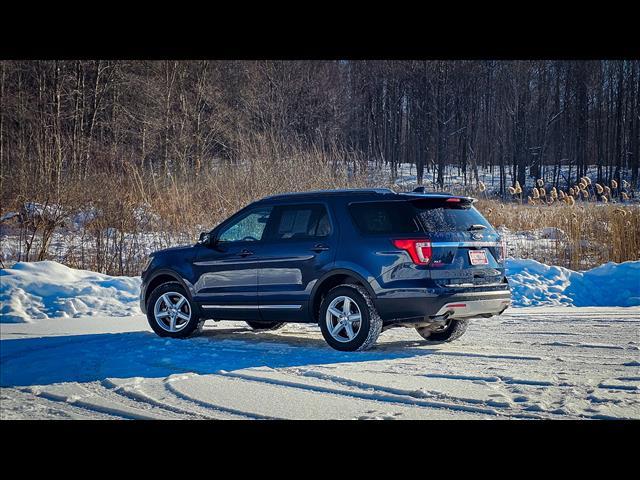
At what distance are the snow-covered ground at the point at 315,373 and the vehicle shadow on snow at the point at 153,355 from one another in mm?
16

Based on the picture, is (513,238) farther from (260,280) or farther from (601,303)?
(260,280)

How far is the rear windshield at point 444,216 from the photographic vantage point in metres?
8.87

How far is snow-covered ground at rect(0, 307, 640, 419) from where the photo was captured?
20.8 feet

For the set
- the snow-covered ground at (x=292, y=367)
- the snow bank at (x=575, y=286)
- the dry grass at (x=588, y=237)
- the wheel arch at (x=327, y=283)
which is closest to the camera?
the snow-covered ground at (x=292, y=367)

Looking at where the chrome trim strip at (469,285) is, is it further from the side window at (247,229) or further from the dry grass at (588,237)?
the dry grass at (588,237)

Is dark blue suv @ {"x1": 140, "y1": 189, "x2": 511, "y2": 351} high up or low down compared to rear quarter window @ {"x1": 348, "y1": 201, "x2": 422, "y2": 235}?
down

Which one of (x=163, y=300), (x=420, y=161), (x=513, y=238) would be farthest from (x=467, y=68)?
(x=163, y=300)

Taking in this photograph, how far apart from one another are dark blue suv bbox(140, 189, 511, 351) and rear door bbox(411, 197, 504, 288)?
13mm

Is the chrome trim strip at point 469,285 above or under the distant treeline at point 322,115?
under

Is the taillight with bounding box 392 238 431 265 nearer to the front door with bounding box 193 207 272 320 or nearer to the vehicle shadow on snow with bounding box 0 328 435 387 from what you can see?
the vehicle shadow on snow with bounding box 0 328 435 387

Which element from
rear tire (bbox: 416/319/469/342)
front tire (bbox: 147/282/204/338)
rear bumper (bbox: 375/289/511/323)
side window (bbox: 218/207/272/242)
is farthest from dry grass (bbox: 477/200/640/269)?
front tire (bbox: 147/282/204/338)

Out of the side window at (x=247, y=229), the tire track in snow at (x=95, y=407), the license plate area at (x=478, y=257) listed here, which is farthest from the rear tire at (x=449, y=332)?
the tire track in snow at (x=95, y=407)

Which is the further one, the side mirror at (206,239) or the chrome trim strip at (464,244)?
the side mirror at (206,239)

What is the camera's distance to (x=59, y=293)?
12.8 m
